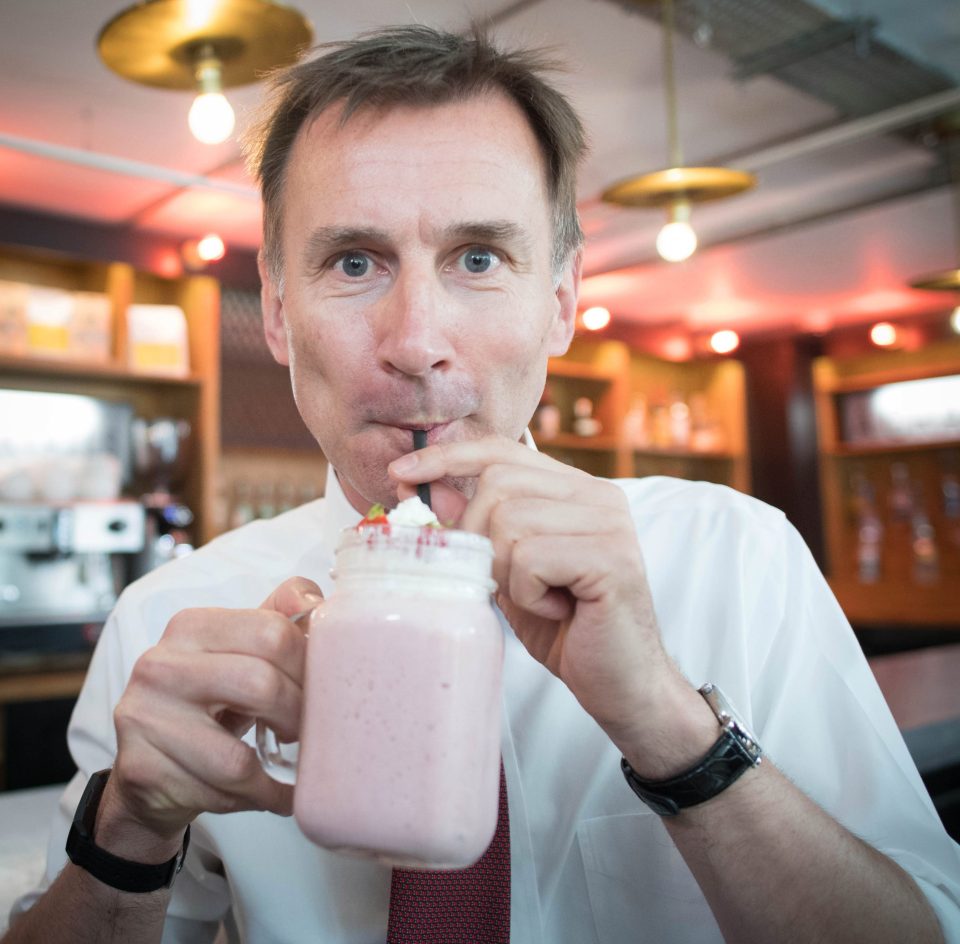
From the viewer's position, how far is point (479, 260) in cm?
115

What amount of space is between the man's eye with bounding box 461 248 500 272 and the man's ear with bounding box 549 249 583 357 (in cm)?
21

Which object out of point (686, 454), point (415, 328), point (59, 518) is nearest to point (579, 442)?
point (686, 454)

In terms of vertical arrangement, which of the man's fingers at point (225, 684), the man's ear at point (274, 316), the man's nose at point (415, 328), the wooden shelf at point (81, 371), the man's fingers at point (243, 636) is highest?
the wooden shelf at point (81, 371)

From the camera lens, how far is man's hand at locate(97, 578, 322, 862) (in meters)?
0.79

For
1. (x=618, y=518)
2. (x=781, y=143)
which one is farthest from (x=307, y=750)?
(x=781, y=143)

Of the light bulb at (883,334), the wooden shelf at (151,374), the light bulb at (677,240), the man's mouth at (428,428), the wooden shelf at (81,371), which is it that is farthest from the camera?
the light bulb at (883,334)

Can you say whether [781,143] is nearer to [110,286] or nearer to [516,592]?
[110,286]

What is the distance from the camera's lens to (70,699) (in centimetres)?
407

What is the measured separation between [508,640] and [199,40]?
1876 mm

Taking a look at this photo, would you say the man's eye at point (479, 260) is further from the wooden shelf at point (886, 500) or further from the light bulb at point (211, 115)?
the wooden shelf at point (886, 500)

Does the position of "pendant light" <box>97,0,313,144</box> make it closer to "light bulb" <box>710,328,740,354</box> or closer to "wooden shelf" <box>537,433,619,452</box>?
"wooden shelf" <box>537,433,619,452</box>

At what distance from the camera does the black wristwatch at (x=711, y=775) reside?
848 mm

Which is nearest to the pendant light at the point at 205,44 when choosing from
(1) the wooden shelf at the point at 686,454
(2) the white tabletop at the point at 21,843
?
(2) the white tabletop at the point at 21,843

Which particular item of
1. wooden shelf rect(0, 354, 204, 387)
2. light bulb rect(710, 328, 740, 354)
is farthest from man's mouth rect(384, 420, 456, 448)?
light bulb rect(710, 328, 740, 354)
